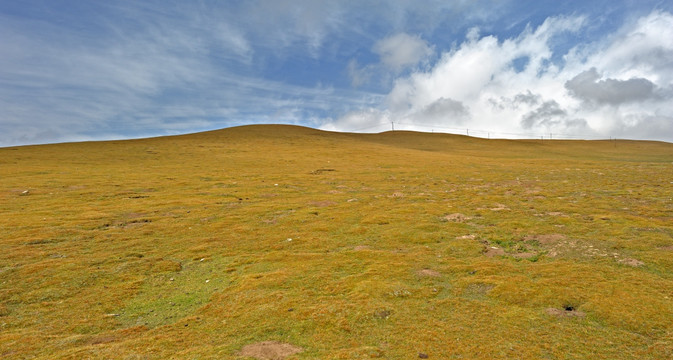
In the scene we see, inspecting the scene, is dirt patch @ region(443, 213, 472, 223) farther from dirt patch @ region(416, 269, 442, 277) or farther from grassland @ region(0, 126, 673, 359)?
dirt patch @ region(416, 269, 442, 277)

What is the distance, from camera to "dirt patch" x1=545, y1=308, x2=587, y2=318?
7.38 metres

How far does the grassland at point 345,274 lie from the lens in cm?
663

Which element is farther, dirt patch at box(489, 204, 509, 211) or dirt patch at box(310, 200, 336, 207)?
dirt patch at box(310, 200, 336, 207)

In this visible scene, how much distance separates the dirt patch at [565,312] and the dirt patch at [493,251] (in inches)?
166

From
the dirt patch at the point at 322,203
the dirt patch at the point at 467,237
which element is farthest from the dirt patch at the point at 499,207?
the dirt patch at the point at 322,203

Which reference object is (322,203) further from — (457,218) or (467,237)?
(467,237)

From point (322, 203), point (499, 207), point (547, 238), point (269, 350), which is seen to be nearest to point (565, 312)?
point (547, 238)

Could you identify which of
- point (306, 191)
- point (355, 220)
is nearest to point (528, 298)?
point (355, 220)

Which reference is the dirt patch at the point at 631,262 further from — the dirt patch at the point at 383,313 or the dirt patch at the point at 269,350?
the dirt patch at the point at 269,350

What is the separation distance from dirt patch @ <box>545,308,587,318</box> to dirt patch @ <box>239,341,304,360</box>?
5863 millimetres

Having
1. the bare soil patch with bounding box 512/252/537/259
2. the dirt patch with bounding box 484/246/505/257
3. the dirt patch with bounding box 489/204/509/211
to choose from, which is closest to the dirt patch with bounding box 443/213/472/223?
the dirt patch with bounding box 489/204/509/211

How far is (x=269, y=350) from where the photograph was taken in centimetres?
633

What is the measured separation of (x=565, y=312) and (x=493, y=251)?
188 inches

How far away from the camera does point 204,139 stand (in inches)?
3196
